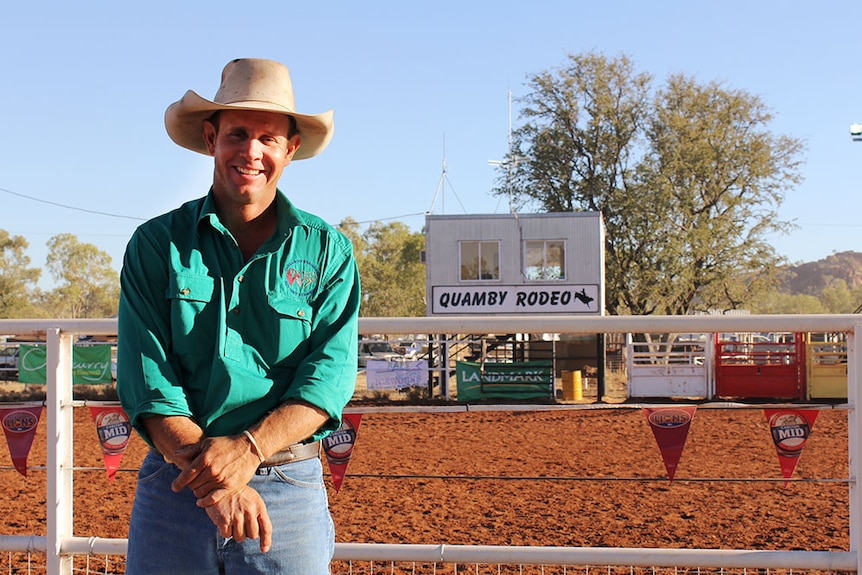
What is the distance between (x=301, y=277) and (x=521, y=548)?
148cm

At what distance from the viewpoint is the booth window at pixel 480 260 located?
2262 cm

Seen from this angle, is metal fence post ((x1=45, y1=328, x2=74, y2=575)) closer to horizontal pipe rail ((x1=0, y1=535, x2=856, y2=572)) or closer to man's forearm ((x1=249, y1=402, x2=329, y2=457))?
horizontal pipe rail ((x1=0, y1=535, x2=856, y2=572))

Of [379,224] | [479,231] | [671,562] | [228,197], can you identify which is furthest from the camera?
[379,224]

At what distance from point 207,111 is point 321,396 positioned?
0.81 metres

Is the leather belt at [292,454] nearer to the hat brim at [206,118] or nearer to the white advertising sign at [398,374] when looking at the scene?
the hat brim at [206,118]

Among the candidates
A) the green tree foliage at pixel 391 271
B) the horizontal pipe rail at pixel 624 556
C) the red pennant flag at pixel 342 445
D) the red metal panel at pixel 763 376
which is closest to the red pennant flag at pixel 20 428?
the red pennant flag at pixel 342 445

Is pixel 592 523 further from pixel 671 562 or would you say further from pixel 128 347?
pixel 128 347

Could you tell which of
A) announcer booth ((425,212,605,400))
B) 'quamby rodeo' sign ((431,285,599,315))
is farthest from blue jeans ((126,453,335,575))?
'quamby rodeo' sign ((431,285,599,315))

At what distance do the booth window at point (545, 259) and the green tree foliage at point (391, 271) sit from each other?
155ft

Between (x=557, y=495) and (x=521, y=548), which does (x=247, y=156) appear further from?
(x=557, y=495)

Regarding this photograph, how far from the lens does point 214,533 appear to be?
1953 mm

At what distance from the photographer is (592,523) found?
646 cm

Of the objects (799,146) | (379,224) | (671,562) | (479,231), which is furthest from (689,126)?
(379,224)

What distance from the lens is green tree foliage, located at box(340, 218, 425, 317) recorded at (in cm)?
7406
